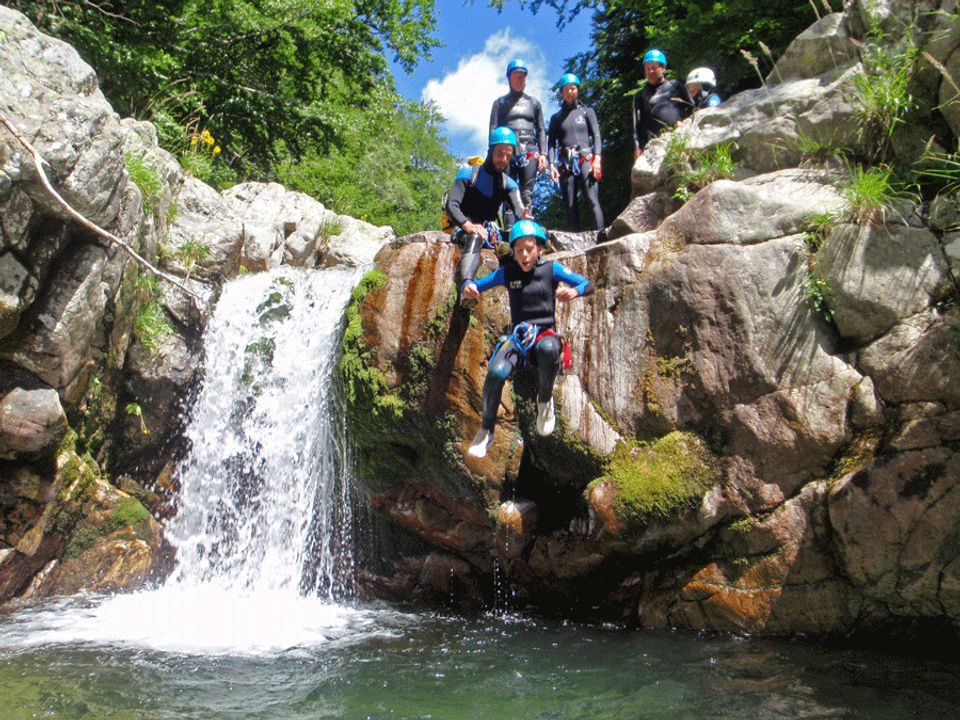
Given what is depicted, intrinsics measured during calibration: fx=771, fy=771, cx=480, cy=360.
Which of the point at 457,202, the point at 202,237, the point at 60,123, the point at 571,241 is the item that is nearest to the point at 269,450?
the point at 202,237

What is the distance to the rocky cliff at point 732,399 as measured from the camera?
18.8 ft

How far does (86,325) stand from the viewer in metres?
7.95

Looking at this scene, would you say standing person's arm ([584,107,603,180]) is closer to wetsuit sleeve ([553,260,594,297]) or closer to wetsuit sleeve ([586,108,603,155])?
wetsuit sleeve ([586,108,603,155])

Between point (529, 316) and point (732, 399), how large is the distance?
1.78 meters

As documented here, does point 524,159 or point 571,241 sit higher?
point 524,159

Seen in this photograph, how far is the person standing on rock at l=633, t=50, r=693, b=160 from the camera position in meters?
8.95

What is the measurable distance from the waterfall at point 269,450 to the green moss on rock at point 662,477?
3221mm

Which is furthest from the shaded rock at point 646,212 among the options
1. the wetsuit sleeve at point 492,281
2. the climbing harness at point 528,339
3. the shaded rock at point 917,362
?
the shaded rock at point 917,362

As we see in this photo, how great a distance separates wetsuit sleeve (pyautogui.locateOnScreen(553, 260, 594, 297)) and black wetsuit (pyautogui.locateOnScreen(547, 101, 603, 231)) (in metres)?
2.78

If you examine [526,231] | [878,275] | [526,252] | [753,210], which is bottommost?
[878,275]

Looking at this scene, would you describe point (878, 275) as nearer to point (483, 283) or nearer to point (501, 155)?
point (483, 283)

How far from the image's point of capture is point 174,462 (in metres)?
9.58

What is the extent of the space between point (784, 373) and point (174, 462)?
284 inches

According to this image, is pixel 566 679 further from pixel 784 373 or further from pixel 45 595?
pixel 45 595
